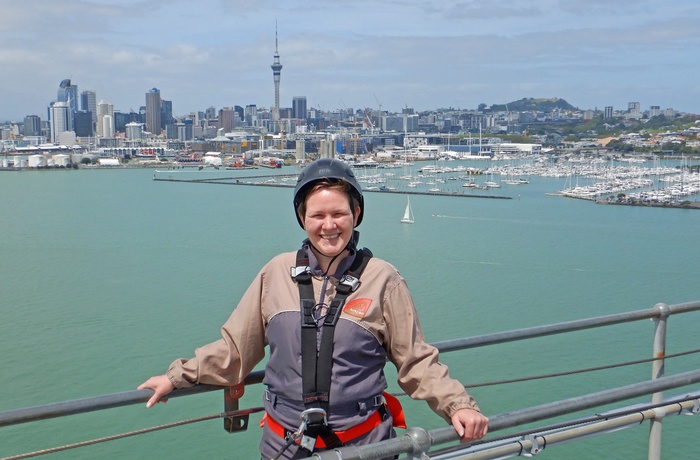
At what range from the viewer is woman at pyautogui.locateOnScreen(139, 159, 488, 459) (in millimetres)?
591

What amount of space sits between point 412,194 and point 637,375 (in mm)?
14509

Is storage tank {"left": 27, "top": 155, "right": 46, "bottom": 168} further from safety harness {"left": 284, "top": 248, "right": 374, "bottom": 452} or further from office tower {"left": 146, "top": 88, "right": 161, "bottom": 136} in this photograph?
safety harness {"left": 284, "top": 248, "right": 374, "bottom": 452}

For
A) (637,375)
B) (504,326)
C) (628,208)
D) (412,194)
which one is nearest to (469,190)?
(412,194)

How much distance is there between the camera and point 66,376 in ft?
14.3

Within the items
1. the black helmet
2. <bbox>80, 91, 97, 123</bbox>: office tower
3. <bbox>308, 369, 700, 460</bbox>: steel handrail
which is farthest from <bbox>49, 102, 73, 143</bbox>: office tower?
<bbox>308, 369, 700, 460</bbox>: steel handrail

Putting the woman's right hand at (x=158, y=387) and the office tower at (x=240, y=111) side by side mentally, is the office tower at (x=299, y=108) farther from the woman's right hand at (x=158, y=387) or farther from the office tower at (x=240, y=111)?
the woman's right hand at (x=158, y=387)

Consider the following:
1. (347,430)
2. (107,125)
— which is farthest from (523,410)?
(107,125)

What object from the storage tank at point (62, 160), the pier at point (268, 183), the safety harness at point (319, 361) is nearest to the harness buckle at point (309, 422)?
the safety harness at point (319, 361)

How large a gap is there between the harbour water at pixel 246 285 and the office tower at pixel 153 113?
47799 mm

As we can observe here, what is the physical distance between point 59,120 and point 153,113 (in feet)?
26.2

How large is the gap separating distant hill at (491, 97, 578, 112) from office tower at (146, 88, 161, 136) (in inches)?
1476

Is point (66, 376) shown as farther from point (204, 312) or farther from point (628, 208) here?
point (628, 208)

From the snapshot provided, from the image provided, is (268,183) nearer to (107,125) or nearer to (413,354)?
(413,354)

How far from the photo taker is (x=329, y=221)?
636 millimetres
